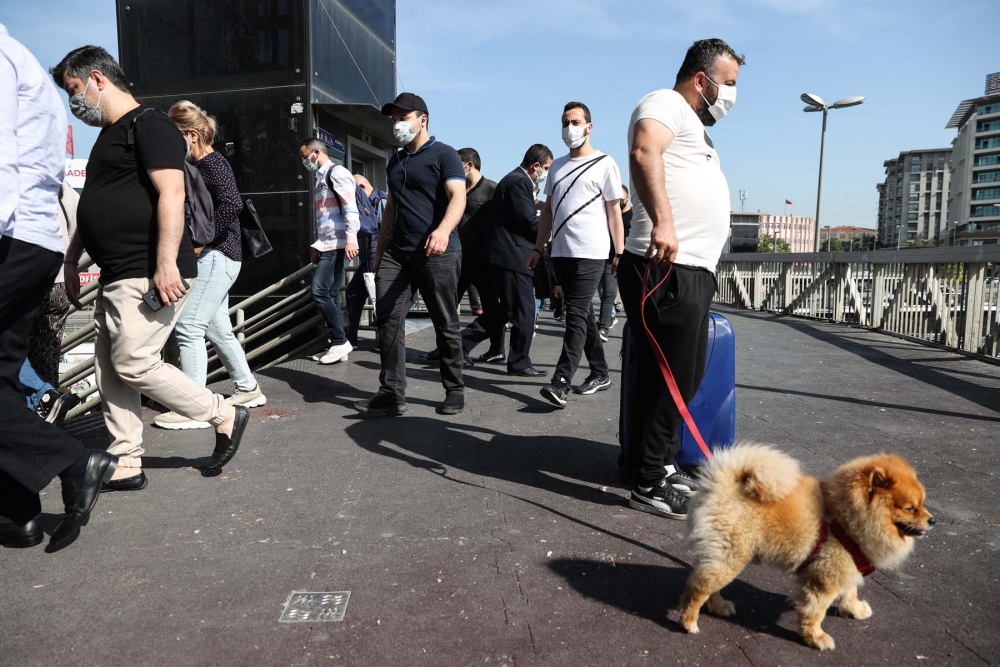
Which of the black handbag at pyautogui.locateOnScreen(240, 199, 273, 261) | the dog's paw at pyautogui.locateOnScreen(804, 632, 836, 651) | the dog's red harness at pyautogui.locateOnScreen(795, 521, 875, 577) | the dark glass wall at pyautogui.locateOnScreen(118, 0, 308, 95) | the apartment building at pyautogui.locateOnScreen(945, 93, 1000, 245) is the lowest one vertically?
the dog's paw at pyautogui.locateOnScreen(804, 632, 836, 651)

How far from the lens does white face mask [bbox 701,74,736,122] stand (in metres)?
3.39

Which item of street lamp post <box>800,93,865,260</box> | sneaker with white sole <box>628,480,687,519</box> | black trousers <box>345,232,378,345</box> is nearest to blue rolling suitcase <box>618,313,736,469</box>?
sneaker with white sole <box>628,480,687,519</box>

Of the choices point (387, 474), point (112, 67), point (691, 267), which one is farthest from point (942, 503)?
point (112, 67)

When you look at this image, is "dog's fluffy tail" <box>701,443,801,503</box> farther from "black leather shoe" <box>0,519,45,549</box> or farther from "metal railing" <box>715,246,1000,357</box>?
"metal railing" <box>715,246,1000,357</box>

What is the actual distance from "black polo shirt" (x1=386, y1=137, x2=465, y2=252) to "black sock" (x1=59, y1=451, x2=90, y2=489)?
257cm

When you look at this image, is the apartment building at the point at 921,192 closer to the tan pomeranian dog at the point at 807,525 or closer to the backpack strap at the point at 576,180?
the backpack strap at the point at 576,180

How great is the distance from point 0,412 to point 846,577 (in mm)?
3046

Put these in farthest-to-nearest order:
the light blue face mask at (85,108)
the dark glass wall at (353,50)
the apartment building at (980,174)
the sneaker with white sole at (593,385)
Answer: the apartment building at (980,174)
the dark glass wall at (353,50)
the sneaker with white sole at (593,385)
the light blue face mask at (85,108)

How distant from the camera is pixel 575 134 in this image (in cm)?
545

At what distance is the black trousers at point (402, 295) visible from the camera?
203 inches

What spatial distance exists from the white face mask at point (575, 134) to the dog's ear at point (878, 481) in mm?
3801

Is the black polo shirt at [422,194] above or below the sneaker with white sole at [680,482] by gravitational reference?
above

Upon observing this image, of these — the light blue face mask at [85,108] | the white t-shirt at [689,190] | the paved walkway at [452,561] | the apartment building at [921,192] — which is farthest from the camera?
the apartment building at [921,192]

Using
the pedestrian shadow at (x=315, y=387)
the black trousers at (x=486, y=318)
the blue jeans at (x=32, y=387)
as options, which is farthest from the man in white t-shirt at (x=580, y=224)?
the blue jeans at (x=32, y=387)
